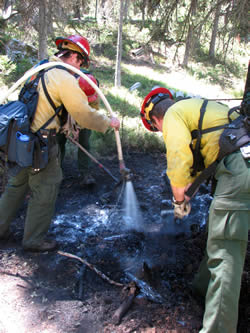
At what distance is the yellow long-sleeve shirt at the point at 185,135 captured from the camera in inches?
87.5

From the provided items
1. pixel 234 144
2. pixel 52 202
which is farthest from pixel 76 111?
pixel 234 144

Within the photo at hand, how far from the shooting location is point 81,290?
284 cm

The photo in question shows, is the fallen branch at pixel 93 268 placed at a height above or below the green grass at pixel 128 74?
below

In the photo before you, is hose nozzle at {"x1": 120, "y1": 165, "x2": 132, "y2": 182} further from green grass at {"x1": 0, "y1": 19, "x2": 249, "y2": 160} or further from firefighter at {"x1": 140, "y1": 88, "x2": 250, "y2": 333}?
green grass at {"x1": 0, "y1": 19, "x2": 249, "y2": 160}

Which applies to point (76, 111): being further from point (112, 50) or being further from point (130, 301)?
point (112, 50)

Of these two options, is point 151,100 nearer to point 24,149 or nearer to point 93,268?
point 24,149

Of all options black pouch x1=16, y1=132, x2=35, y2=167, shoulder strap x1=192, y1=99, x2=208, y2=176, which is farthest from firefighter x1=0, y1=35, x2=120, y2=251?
shoulder strap x1=192, y1=99, x2=208, y2=176

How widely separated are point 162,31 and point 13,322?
4940 mm

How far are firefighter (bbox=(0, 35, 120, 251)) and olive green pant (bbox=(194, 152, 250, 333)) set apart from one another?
1.65m

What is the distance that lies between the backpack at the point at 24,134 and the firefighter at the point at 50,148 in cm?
6

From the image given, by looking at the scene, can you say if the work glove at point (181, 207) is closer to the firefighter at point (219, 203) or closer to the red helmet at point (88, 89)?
the firefighter at point (219, 203)

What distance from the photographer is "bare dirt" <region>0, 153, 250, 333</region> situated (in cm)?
250

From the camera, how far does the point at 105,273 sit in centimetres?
314

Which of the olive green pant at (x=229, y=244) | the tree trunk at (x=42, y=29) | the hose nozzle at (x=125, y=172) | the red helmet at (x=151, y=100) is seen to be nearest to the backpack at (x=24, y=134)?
the red helmet at (x=151, y=100)
